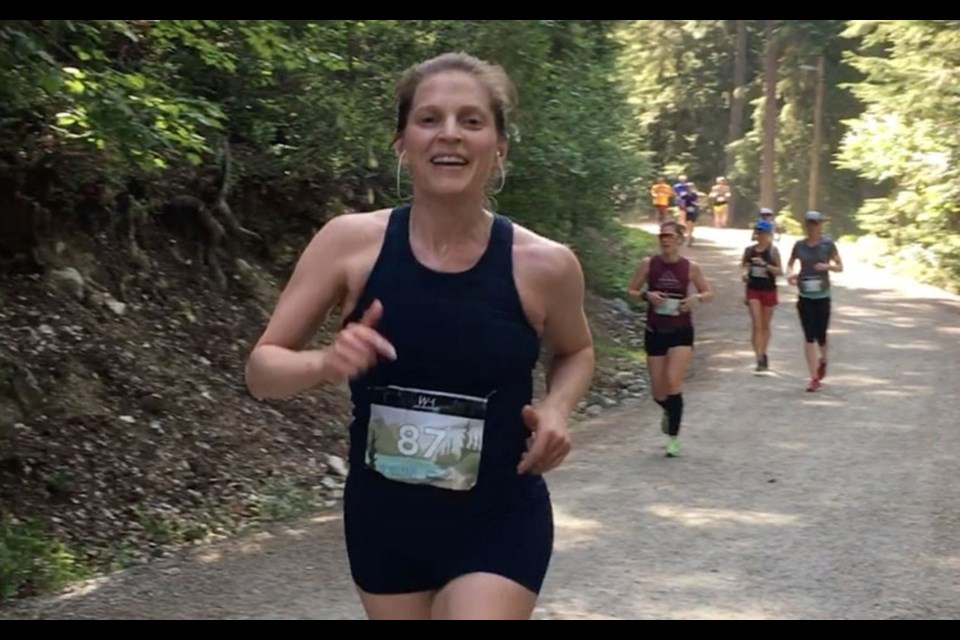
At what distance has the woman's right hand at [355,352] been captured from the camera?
248 cm

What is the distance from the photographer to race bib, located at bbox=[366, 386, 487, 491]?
2.74 meters

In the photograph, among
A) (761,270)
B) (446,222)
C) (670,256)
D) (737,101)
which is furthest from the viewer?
(737,101)

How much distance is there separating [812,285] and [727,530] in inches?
225

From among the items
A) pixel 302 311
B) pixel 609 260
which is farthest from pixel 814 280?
pixel 302 311

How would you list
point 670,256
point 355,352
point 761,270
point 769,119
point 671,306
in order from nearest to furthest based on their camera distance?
1. point 355,352
2. point 671,306
3. point 670,256
4. point 761,270
5. point 769,119

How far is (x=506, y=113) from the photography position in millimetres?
2926

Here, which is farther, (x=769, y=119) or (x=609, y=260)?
(x=769, y=119)

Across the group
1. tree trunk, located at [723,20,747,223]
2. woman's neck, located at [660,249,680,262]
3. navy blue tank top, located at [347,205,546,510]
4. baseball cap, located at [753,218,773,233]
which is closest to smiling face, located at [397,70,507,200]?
navy blue tank top, located at [347,205,546,510]

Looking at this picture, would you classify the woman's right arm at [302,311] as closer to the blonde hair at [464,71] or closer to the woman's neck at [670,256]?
the blonde hair at [464,71]

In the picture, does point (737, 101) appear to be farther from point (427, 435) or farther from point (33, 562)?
point (427, 435)

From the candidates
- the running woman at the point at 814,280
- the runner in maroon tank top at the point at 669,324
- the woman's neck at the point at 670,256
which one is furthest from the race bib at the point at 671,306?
the running woman at the point at 814,280

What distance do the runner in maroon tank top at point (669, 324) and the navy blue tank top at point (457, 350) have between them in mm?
7687

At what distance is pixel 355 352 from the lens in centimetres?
248

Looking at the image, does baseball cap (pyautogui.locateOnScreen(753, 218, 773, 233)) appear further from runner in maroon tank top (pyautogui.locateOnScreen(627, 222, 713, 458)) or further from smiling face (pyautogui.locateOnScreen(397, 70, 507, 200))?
smiling face (pyautogui.locateOnScreen(397, 70, 507, 200))
